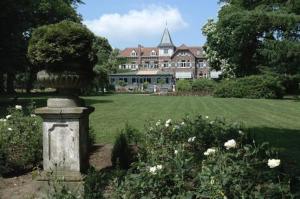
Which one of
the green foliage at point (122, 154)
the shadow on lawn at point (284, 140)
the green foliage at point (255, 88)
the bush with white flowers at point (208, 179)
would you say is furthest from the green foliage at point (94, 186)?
the green foliage at point (255, 88)

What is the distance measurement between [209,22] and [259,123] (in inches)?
1846

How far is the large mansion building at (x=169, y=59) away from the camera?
114 metres

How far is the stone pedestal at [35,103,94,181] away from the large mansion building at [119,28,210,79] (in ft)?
335

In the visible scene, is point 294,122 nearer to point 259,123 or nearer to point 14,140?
point 259,123

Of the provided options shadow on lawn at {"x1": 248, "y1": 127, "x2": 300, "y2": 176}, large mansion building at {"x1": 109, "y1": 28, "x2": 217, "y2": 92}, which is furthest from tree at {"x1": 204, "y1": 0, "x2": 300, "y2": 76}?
large mansion building at {"x1": 109, "y1": 28, "x2": 217, "y2": 92}

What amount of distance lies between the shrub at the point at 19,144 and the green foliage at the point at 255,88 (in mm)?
35868

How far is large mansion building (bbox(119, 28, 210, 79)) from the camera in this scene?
114000 mm

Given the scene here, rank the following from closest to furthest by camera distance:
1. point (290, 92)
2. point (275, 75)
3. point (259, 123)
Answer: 1. point (259, 123)
2. point (275, 75)
3. point (290, 92)

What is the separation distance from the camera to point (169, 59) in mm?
120500

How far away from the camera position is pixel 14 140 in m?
8.38

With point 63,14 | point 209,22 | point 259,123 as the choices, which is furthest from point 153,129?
point 209,22

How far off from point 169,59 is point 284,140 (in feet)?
355

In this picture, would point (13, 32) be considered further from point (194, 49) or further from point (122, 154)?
point (194, 49)

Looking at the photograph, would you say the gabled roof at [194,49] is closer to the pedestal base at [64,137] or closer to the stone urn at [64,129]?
the stone urn at [64,129]
